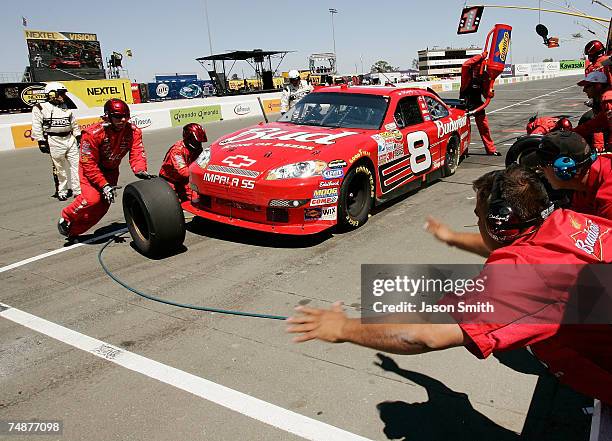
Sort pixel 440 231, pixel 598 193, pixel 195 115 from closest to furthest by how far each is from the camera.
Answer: pixel 440 231 < pixel 598 193 < pixel 195 115

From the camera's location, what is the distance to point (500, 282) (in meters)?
1.53

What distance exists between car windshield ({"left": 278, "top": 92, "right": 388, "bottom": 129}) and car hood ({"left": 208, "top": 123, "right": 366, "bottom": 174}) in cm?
26

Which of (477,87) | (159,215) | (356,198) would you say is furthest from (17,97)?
(356,198)

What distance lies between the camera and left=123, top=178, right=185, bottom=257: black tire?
4859mm

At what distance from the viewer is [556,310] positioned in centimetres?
156

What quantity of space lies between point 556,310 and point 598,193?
176 cm

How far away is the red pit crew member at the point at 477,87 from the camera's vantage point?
10.0 m

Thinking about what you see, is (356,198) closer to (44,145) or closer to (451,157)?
(451,157)

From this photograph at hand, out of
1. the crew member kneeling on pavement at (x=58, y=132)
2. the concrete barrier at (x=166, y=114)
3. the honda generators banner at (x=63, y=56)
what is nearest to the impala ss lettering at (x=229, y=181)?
the crew member kneeling on pavement at (x=58, y=132)

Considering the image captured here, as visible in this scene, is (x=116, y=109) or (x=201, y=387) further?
(x=116, y=109)

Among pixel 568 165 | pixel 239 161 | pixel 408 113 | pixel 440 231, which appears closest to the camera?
pixel 440 231

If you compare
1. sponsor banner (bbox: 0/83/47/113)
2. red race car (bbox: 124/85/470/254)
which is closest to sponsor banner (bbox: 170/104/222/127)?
sponsor banner (bbox: 0/83/47/113)

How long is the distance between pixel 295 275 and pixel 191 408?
1.96m

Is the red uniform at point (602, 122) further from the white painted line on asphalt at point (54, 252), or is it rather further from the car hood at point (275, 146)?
the white painted line on asphalt at point (54, 252)
